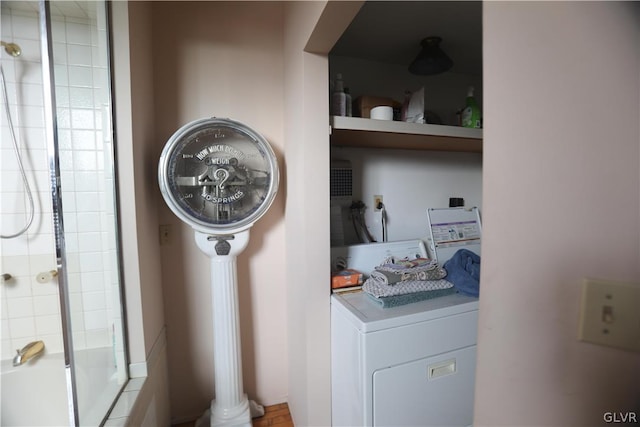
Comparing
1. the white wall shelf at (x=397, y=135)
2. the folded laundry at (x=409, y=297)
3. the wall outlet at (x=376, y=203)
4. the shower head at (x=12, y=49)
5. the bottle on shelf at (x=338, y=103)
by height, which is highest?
the shower head at (x=12, y=49)

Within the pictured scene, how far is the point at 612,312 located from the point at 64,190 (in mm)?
1476

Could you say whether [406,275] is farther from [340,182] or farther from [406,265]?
[340,182]

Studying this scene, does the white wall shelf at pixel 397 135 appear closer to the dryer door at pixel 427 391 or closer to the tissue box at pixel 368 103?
the tissue box at pixel 368 103

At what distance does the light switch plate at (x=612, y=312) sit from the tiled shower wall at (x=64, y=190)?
4.59 ft

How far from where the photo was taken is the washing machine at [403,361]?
0.91 meters

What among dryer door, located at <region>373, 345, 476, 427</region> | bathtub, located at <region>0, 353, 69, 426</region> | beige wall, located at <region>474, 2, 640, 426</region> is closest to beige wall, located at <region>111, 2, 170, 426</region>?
→ bathtub, located at <region>0, 353, 69, 426</region>

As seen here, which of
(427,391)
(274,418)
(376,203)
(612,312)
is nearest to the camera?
(612,312)

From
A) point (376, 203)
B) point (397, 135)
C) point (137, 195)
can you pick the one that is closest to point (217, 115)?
point (137, 195)

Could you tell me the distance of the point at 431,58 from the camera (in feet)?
4.84

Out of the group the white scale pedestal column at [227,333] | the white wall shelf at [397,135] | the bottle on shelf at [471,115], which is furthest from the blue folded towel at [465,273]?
the white scale pedestal column at [227,333]

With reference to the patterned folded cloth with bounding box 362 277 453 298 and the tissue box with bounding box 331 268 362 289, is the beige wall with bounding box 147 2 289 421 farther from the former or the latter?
the patterned folded cloth with bounding box 362 277 453 298

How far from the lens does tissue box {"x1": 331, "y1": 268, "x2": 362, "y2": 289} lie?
3.78 ft

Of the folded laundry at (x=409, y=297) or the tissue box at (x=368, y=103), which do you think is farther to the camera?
the tissue box at (x=368, y=103)

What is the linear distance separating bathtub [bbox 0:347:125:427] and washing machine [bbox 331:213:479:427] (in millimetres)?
932
